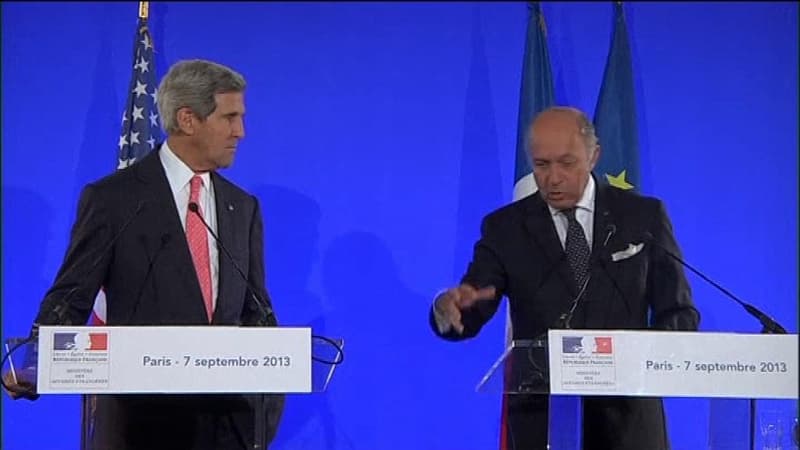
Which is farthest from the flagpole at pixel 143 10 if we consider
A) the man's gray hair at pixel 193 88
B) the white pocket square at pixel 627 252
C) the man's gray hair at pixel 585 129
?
the white pocket square at pixel 627 252

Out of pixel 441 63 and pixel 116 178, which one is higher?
pixel 441 63

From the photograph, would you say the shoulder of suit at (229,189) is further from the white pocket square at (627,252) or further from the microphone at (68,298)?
the white pocket square at (627,252)

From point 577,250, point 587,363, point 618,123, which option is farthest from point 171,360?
point 618,123

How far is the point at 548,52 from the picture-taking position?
3666mm

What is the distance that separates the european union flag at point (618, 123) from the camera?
11.7 feet

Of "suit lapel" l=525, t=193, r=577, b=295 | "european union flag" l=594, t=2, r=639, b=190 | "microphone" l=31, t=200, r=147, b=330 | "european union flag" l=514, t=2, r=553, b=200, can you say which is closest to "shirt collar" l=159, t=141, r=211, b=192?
"microphone" l=31, t=200, r=147, b=330

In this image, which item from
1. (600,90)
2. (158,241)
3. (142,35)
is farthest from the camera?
(600,90)

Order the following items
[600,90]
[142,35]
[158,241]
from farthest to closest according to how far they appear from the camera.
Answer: [600,90] → [142,35] → [158,241]

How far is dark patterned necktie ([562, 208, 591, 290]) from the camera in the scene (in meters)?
2.64

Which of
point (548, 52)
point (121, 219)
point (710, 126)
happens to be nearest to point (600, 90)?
point (548, 52)

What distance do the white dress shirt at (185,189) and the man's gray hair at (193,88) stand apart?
0.08 m

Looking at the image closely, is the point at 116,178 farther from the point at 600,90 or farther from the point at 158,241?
the point at 600,90

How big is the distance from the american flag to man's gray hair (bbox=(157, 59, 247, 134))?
589 mm

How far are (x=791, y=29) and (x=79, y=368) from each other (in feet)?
9.22
